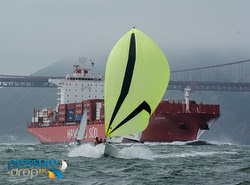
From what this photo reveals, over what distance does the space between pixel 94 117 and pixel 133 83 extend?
3159 centimetres

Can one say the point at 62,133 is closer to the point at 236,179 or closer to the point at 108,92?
the point at 108,92

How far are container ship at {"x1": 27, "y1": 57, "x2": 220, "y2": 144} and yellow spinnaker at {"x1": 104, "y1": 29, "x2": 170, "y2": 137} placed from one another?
23.4 m

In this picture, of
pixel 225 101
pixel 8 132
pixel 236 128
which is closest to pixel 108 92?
pixel 236 128

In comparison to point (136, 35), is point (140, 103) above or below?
below

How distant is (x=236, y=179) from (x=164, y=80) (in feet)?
19.1

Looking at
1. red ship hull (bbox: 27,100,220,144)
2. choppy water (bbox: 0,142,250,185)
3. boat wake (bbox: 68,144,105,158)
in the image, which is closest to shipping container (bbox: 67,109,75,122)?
red ship hull (bbox: 27,100,220,144)

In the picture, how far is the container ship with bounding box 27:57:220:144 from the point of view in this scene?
44.9m

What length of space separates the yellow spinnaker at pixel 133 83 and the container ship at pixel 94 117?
2337 cm

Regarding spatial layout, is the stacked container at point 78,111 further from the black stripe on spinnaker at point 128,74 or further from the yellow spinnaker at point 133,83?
the black stripe on spinnaker at point 128,74

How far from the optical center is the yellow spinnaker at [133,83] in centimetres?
2077

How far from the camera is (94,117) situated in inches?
2050

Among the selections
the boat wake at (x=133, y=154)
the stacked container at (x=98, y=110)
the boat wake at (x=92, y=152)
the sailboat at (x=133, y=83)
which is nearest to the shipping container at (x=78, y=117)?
the stacked container at (x=98, y=110)

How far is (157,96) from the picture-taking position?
21203 mm

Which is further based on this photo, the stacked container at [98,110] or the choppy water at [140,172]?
the stacked container at [98,110]
